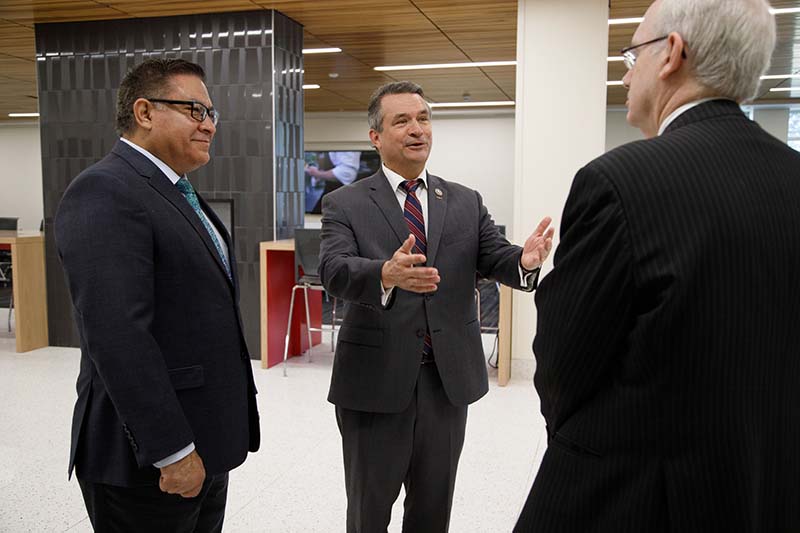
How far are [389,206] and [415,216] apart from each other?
0.28 ft

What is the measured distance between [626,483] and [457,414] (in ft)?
3.39

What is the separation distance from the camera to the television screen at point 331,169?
12.0 meters

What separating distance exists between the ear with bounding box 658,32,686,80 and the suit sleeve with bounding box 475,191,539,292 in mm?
925

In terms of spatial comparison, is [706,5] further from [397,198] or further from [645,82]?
[397,198]

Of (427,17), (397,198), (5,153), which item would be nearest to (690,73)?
(397,198)

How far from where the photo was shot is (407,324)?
6.33 ft

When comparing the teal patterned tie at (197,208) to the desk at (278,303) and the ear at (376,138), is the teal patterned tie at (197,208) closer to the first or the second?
the ear at (376,138)

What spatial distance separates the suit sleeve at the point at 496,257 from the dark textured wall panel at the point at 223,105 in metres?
3.76

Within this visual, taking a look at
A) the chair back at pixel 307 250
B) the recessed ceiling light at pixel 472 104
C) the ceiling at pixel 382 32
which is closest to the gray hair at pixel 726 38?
the chair back at pixel 307 250

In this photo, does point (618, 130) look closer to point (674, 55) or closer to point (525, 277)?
point (525, 277)

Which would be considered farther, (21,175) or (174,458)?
(21,175)

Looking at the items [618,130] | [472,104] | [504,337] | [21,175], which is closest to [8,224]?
[21,175]

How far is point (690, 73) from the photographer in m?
1.05

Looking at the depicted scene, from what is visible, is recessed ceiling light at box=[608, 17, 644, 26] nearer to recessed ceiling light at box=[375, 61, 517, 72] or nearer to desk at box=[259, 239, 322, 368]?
recessed ceiling light at box=[375, 61, 517, 72]
